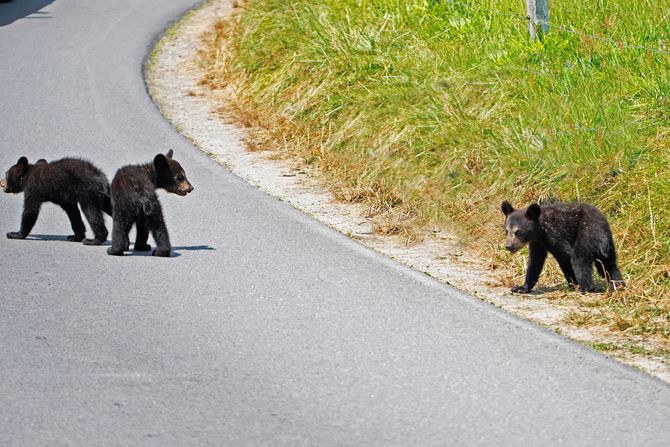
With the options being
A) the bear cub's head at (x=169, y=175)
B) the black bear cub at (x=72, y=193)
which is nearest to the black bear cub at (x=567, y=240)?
the bear cub's head at (x=169, y=175)

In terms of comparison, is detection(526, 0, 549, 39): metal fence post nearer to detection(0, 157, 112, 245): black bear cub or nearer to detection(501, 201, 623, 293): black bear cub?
detection(501, 201, 623, 293): black bear cub

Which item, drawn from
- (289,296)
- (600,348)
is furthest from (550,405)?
(289,296)

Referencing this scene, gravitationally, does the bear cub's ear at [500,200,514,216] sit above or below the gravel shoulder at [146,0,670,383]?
above

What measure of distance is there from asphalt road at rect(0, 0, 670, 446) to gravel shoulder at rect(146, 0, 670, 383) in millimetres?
247

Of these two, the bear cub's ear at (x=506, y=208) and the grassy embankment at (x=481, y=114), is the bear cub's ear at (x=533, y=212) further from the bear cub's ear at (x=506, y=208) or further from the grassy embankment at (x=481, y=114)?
the grassy embankment at (x=481, y=114)

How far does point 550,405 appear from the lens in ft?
21.9

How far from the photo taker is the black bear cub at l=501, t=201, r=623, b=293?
30.0ft

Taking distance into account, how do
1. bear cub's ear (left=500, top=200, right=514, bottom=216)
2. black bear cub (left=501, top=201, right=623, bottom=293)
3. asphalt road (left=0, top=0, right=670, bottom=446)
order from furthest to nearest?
1. bear cub's ear (left=500, top=200, right=514, bottom=216)
2. black bear cub (left=501, top=201, right=623, bottom=293)
3. asphalt road (left=0, top=0, right=670, bottom=446)

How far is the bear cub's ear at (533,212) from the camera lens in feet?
30.6

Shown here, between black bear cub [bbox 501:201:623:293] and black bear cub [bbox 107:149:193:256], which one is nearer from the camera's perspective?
black bear cub [bbox 501:201:623:293]

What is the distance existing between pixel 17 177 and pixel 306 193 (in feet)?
10.5

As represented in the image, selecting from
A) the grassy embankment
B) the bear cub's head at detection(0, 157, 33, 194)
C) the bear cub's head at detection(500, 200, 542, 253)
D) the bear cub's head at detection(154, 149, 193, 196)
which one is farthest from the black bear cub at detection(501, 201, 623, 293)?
the bear cub's head at detection(0, 157, 33, 194)

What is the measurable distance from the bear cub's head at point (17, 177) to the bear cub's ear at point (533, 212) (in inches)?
196

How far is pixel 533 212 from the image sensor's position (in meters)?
9.37
